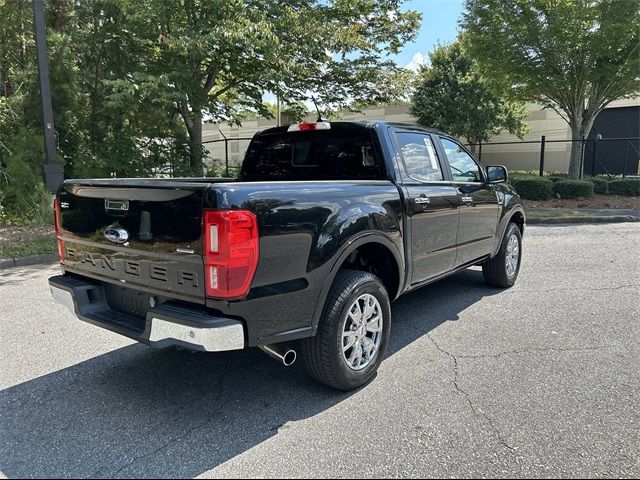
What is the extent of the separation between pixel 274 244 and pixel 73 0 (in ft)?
42.1

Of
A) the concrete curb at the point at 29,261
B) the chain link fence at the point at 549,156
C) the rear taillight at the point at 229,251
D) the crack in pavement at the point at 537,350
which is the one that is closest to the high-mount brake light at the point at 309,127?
the rear taillight at the point at 229,251

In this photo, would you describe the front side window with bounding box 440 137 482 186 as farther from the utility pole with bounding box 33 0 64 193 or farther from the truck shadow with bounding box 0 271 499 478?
the utility pole with bounding box 33 0 64 193

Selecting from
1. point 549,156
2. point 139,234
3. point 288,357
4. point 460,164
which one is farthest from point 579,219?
point 549,156

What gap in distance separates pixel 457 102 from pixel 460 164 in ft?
66.0

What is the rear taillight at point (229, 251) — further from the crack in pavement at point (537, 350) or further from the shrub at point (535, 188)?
the shrub at point (535, 188)

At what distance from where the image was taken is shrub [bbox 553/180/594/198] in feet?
45.6

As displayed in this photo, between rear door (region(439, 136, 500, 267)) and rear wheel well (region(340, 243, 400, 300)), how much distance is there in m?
1.11

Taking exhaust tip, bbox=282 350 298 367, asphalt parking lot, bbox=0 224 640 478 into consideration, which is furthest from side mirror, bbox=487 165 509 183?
exhaust tip, bbox=282 350 298 367

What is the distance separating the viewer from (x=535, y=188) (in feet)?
45.8

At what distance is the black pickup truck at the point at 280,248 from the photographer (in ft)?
8.79

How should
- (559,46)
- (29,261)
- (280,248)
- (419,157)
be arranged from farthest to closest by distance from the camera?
(559,46) < (29,261) < (419,157) < (280,248)

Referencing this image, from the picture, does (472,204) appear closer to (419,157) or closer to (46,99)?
(419,157)

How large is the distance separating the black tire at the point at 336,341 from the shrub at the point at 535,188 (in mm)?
12204

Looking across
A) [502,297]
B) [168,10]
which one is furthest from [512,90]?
[502,297]
